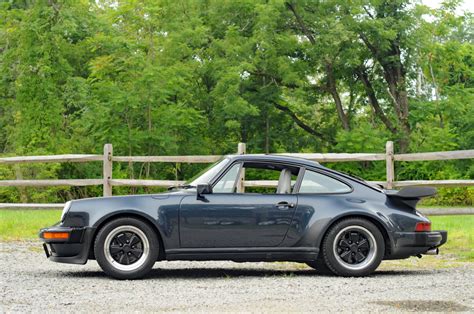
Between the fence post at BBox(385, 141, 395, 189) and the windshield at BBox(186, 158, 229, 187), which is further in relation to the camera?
the fence post at BBox(385, 141, 395, 189)

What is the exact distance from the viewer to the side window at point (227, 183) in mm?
10227

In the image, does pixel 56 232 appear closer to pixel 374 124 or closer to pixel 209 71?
pixel 209 71

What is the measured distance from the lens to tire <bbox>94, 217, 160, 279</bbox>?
982 cm

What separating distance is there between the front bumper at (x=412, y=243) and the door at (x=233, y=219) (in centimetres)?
125

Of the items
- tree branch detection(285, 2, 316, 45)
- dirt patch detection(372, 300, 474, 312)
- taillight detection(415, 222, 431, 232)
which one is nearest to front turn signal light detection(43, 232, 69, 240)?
dirt patch detection(372, 300, 474, 312)

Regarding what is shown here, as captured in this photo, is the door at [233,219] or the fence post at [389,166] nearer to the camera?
the door at [233,219]

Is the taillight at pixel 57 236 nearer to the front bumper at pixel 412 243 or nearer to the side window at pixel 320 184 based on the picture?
the side window at pixel 320 184

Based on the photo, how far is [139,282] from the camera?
963 centimetres

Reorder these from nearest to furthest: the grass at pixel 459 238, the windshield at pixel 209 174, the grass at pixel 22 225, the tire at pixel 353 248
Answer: the tire at pixel 353 248, the windshield at pixel 209 174, the grass at pixel 459 238, the grass at pixel 22 225

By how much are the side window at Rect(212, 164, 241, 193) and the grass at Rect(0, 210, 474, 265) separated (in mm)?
3609

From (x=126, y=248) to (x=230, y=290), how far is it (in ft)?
4.85

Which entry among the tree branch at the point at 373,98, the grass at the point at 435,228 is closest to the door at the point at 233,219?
the grass at the point at 435,228

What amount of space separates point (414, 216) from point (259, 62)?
27745 mm

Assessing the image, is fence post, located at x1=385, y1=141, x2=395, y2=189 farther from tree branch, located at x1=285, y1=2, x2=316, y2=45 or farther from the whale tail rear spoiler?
tree branch, located at x1=285, y1=2, x2=316, y2=45
